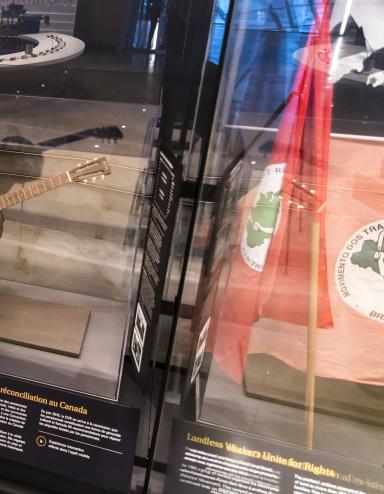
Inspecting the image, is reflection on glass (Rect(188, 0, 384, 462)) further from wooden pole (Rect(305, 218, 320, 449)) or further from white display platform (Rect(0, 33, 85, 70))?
white display platform (Rect(0, 33, 85, 70))

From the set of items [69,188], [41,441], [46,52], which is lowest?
[41,441]

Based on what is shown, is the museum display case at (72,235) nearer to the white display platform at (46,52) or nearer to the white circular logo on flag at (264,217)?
the white display platform at (46,52)

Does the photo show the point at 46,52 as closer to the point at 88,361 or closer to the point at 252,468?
the point at 88,361

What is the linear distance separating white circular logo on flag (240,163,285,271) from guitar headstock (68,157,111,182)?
1.42ft

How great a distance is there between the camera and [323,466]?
0.73 meters

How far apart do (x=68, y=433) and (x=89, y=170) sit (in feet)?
2.04

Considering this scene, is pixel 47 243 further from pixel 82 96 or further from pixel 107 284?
pixel 82 96

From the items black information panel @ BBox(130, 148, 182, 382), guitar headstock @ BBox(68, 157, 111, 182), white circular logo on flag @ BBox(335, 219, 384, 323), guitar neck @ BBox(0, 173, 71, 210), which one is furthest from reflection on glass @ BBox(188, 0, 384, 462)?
guitar neck @ BBox(0, 173, 71, 210)

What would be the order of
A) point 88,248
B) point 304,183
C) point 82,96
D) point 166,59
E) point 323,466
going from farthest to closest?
point 88,248 < point 82,96 < point 166,59 < point 304,183 < point 323,466

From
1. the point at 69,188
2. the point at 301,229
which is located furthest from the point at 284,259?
the point at 69,188

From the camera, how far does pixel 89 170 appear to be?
112 centimetres

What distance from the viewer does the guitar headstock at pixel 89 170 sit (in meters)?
1.11

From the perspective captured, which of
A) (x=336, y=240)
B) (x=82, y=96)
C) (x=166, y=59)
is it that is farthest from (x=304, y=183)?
(x=82, y=96)

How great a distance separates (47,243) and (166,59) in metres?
0.65
